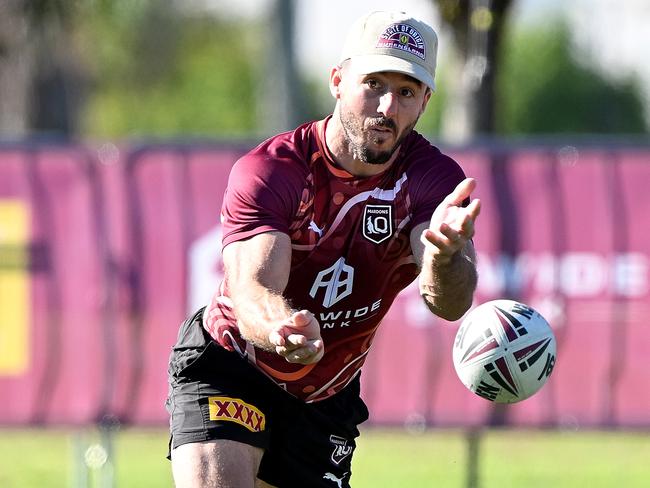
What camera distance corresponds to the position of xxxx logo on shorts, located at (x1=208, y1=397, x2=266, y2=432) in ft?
19.9

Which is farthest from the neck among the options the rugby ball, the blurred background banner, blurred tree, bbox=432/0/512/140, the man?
blurred tree, bbox=432/0/512/140

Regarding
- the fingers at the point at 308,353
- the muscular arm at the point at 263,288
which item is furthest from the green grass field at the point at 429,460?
the fingers at the point at 308,353

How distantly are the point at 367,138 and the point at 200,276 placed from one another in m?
4.70

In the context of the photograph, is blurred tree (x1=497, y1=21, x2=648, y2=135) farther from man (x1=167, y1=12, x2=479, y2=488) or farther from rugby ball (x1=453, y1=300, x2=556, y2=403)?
man (x1=167, y1=12, x2=479, y2=488)

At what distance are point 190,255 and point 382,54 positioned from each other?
4.79 meters

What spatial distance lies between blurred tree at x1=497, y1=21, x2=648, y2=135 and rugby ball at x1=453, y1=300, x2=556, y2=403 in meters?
37.4

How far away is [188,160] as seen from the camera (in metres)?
10.5

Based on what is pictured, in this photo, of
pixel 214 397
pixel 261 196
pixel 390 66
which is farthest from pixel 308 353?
pixel 390 66

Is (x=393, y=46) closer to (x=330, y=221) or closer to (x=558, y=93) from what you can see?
(x=330, y=221)

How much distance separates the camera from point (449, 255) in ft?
17.8

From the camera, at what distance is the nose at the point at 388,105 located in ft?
19.1

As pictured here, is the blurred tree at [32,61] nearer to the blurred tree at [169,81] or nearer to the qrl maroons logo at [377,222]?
the qrl maroons logo at [377,222]

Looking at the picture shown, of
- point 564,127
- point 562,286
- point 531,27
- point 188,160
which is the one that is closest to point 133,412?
point 188,160

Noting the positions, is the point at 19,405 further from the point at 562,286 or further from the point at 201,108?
the point at 201,108
